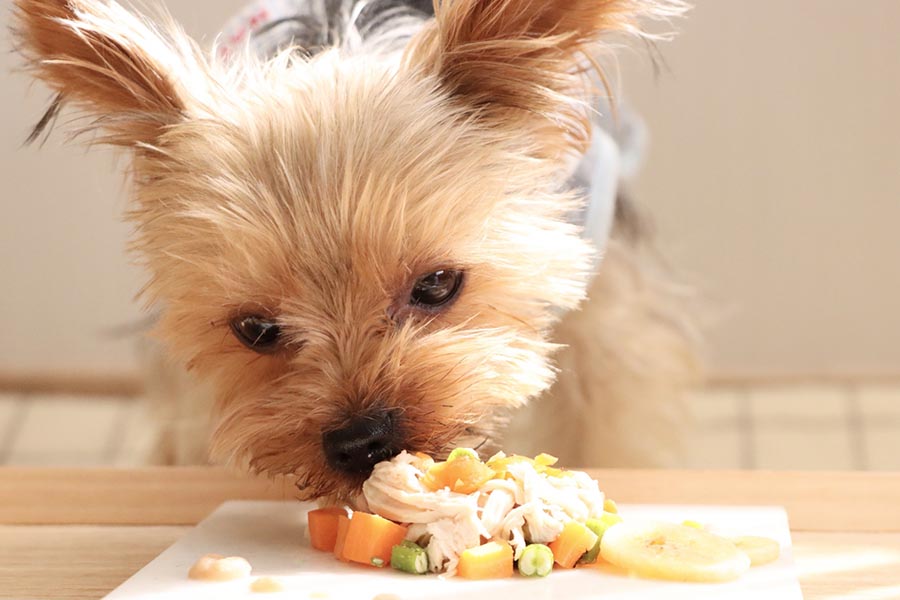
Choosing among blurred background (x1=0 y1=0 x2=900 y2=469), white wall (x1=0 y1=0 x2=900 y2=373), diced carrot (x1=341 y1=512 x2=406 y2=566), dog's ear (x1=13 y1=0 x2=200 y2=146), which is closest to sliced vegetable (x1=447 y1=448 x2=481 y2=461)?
diced carrot (x1=341 y1=512 x2=406 y2=566)

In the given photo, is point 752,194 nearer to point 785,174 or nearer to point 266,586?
point 785,174

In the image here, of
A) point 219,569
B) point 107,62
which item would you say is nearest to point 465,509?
point 219,569

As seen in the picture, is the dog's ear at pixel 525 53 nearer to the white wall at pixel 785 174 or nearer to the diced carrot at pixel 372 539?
the diced carrot at pixel 372 539

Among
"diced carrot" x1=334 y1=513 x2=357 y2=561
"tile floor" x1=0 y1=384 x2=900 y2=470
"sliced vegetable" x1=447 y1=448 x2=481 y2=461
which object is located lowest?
"diced carrot" x1=334 y1=513 x2=357 y2=561

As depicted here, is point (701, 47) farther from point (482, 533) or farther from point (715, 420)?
point (482, 533)

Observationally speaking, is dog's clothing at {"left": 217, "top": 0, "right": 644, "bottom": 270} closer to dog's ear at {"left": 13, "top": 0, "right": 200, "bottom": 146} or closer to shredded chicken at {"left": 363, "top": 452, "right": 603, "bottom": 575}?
dog's ear at {"left": 13, "top": 0, "right": 200, "bottom": 146}

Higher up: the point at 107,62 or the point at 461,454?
the point at 107,62

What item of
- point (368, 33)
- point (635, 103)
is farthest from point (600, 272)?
point (635, 103)
